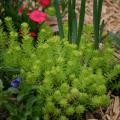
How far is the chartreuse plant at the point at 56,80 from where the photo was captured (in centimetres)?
228

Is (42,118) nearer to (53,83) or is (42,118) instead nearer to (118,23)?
(53,83)

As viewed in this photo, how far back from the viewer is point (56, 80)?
7.77 feet

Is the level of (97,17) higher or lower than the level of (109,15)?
higher

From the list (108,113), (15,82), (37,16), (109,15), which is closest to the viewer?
(15,82)

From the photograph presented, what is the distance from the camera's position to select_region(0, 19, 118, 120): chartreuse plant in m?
2.28

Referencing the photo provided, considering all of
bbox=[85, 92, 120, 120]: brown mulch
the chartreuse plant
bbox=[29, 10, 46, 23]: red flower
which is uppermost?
bbox=[29, 10, 46, 23]: red flower

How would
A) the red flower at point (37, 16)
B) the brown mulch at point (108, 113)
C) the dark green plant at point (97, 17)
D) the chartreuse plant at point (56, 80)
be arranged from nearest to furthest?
the chartreuse plant at point (56, 80)
the brown mulch at point (108, 113)
the dark green plant at point (97, 17)
the red flower at point (37, 16)

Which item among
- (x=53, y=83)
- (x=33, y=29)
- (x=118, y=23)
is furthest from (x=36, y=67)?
(x=118, y=23)

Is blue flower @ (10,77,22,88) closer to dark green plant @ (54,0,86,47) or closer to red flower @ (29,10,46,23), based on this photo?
dark green plant @ (54,0,86,47)

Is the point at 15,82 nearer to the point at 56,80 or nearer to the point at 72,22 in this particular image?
the point at 56,80

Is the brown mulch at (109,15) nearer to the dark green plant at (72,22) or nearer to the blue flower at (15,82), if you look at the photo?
the dark green plant at (72,22)

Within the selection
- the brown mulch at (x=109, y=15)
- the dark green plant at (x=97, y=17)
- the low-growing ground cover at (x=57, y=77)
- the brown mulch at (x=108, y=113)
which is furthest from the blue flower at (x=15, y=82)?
the brown mulch at (x=109, y=15)

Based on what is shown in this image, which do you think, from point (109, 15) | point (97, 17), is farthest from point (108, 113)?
point (109, 15)

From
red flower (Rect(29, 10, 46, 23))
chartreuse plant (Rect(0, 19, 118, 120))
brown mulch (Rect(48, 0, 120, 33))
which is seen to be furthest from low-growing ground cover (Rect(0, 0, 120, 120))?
brown mulch (Rect(48, 0, 120, 33))
